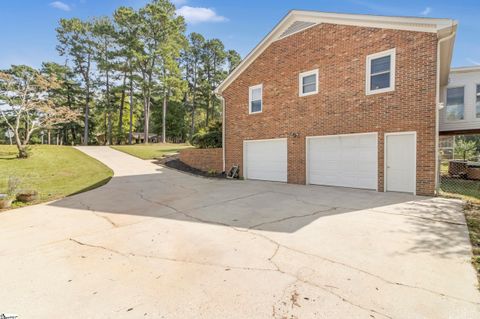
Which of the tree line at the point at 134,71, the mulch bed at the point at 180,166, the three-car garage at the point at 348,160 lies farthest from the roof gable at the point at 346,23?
the tree line at the point at 134,71

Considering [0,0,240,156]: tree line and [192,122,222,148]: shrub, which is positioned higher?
[0,0,240,156]: tree line

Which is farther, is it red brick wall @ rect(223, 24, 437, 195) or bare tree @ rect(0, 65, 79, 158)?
bare tree @ rect(0, 65, 79, 158)

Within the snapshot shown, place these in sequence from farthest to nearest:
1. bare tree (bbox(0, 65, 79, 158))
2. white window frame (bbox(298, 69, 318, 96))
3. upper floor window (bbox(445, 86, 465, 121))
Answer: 1. bare tree (bbox(0, 65, 79, 158))
2. upper floor window (bbox(445, 86, 465, 121))
3. white window frame (bbox(298, 69, 318, 96))

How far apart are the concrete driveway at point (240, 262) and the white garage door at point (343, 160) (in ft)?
8.36

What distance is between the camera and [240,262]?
349cm

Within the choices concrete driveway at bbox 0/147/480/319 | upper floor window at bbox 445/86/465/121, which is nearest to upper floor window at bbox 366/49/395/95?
concrete driveway at bbox 0/147/480/319

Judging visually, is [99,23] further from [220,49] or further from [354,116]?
[354,116]

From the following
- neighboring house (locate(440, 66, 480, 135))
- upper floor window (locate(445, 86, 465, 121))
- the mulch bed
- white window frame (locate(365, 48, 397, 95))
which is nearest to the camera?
white window frame (locate(365, 48, 397, 95))

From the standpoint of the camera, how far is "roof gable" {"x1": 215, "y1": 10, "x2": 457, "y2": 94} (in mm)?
7656

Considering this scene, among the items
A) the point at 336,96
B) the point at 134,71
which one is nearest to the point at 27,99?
the point at 134,71

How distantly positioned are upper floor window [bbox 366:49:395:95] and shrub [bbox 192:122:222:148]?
342 inches

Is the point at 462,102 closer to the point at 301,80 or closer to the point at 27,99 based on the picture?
the point at 301,80

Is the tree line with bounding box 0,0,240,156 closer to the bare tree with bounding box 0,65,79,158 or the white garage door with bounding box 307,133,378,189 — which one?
the bare tree with bounding box 0,65,79,158

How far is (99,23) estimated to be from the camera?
35812 millimetres
